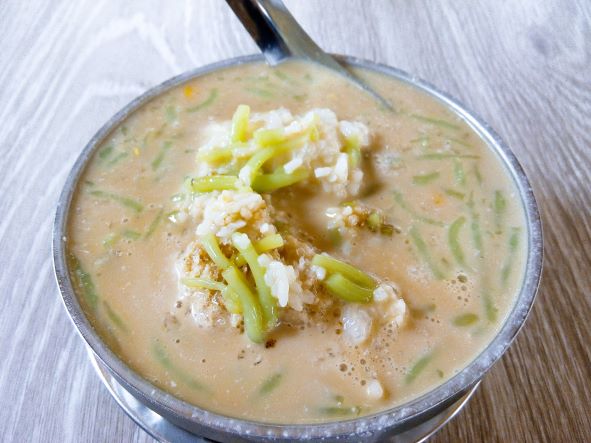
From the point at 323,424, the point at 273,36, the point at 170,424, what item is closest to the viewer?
the point at 323,424

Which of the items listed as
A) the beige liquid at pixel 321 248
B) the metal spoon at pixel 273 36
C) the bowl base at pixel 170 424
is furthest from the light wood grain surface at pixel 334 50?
the metal spoon at pixel 273 36

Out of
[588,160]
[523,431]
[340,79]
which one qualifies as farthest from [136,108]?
[588,160]

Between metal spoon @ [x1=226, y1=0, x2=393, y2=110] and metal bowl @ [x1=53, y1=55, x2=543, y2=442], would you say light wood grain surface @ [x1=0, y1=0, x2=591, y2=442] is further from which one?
metal spoon @ [x1=226, y1=0, x2=393, y2=110]

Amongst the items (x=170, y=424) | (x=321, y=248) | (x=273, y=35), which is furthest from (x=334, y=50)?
(x=170, y=424)

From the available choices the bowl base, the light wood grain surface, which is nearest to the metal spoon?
the light wood grain surface

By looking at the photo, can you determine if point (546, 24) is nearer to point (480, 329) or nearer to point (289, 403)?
point (480, 329)

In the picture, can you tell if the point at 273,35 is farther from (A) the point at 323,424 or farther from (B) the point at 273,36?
(A) the point at 323,424
